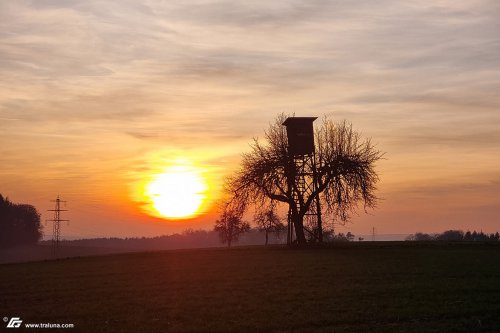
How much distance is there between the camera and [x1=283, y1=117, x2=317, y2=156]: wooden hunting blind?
200 feet

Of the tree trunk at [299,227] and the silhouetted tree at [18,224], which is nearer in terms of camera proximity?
the tree trunk at [299,227]

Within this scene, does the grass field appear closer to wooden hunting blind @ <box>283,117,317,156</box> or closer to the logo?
the logo

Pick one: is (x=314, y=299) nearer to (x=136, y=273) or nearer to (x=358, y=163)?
(x=136, y=273)

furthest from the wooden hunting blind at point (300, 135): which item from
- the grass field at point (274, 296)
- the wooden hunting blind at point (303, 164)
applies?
the grass field at point (274, 296)

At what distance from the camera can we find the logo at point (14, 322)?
19.3 m

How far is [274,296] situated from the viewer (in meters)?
23.8

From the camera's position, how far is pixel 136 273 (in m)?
36.5

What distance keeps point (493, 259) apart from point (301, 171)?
25.5 m

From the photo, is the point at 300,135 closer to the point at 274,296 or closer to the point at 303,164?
the point at 303,164

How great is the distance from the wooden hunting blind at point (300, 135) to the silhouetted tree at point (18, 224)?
369ft

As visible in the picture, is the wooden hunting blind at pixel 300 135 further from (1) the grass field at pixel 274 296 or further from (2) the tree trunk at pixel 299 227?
(1) the grass field at pixel 274 296

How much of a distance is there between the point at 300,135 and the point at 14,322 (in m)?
44.9

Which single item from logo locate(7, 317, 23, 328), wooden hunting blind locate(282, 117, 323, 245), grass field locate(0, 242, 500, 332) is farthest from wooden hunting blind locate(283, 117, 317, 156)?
logo locate(7, 317, 23, 328)

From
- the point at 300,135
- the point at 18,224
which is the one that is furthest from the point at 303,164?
the point at 18,224
